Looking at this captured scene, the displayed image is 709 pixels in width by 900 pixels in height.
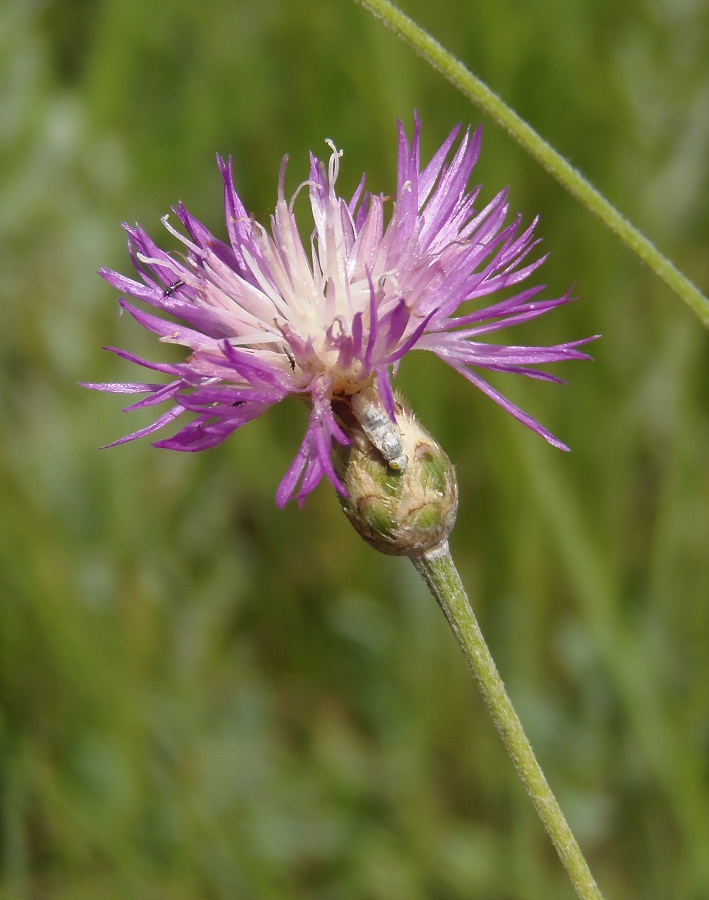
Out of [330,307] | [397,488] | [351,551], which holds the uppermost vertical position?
[330,307]

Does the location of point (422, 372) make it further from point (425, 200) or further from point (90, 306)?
point (425, 200)

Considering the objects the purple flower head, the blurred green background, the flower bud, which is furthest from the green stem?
the blurred green background

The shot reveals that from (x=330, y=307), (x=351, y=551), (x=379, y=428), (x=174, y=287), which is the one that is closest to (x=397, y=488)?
(x=379, y=428)

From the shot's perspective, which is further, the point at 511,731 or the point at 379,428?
the point at 379,428

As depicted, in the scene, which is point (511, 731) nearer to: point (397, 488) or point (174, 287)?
point (397, 488)

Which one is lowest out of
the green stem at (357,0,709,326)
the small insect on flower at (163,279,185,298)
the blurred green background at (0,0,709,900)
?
the blurred green background at (0,0,709,900)

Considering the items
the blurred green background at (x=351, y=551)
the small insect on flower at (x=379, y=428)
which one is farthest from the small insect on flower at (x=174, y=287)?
the blurred green background at (x=351, y=551)

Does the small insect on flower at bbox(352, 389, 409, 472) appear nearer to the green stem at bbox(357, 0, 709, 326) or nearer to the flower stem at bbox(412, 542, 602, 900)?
the flower stem at bbox(412, 542, 602, 900)
